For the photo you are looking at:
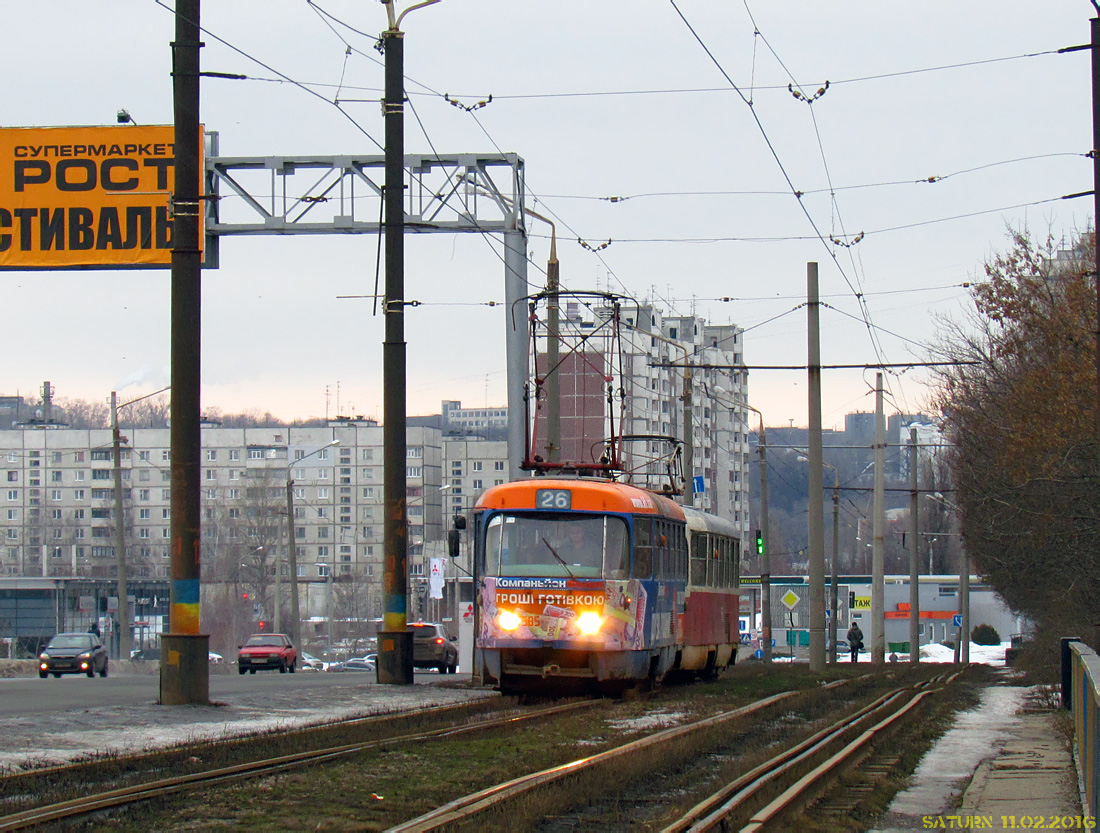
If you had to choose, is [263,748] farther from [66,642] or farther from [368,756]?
[66,642]

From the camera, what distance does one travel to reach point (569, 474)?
22844mm

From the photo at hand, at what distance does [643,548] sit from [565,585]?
142 cm

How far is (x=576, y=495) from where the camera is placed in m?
19.6

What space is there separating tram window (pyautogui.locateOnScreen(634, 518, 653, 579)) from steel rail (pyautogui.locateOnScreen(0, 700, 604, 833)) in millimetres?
4967

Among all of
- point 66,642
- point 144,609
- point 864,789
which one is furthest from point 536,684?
point 144,609

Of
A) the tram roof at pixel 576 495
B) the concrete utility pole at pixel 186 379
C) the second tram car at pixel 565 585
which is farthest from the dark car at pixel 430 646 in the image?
the concrete utility pole at pixel 186 379

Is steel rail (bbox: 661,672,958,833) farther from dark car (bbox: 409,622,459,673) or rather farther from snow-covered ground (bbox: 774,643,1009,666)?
snow-covered ground (bbox: 774,643,1009,666)

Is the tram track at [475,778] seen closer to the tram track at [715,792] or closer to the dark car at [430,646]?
the tram track at [715,792]

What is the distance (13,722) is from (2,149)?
18061 millimetres

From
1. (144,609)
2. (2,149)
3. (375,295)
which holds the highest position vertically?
(2,149)

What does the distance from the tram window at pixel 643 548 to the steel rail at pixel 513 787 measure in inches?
176

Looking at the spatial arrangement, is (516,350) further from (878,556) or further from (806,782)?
(878,556)

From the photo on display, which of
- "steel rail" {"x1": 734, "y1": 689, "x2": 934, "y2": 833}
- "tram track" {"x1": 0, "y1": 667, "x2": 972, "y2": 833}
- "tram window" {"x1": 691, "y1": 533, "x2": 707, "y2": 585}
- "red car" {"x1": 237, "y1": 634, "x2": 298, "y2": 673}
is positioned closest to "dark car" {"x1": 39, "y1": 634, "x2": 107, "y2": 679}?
"red car" {"x1": 237, "y1": 634, "x2": 298, "y2": 673}

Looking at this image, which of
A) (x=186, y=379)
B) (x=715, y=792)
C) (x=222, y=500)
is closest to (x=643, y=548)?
(x=186, y=379)
